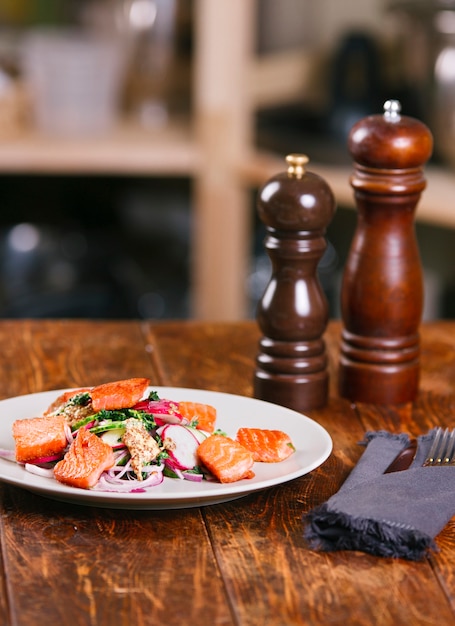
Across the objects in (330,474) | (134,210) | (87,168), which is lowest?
(134,210)

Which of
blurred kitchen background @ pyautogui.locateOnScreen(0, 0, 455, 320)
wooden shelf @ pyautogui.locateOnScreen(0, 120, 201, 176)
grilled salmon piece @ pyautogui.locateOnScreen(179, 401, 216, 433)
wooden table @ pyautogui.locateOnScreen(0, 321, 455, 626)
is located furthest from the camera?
wooden shelf @ pyautogui.locateOnScreen(0, 120, 201, 176)

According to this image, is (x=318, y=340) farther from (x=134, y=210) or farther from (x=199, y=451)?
(x=134, y=210)

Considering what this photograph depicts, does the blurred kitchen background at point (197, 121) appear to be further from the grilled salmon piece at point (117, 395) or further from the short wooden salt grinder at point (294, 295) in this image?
the grilled salmon piece at point (117, 395)

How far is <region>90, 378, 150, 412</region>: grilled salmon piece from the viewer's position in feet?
3.01

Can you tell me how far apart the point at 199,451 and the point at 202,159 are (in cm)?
178

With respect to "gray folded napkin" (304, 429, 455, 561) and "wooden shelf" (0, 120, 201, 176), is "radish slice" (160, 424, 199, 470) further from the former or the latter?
"wooden shelf" (0, 120, 201, 176)

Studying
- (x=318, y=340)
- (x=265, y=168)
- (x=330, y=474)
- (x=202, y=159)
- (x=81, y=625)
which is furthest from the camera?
(x=202, y=159)

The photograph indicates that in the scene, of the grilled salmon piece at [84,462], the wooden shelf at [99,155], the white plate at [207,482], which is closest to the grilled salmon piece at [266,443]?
the white plate at [207,482]

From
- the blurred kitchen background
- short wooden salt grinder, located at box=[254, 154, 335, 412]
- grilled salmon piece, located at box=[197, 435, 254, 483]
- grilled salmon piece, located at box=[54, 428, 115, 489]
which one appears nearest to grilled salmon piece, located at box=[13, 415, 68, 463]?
grilled salmon piece, located at box=[54, 428, 115, 489]

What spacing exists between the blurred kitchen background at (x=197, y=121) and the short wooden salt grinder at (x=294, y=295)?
103cm

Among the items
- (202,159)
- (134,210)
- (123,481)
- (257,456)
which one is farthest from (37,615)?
(134,210)

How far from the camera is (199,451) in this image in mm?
881

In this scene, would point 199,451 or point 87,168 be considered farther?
point 87,168

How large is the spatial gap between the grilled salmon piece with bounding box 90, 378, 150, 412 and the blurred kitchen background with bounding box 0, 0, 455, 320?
1.29 meters
